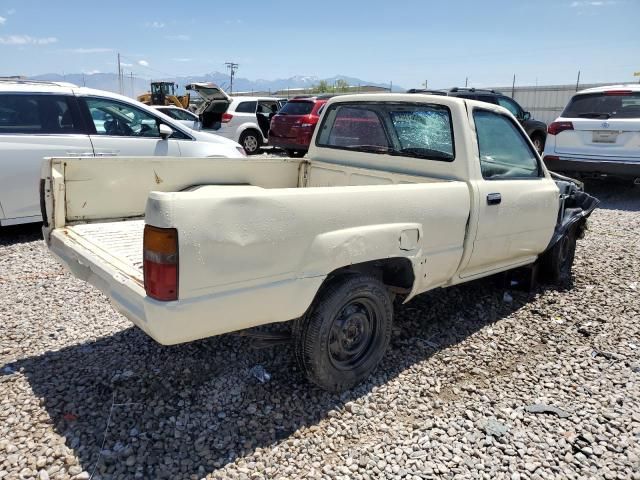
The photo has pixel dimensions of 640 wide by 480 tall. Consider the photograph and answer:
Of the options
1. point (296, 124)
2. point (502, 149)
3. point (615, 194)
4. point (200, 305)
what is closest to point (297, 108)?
point (296, 124)

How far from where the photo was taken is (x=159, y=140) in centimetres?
673

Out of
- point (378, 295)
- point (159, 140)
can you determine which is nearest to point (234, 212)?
point (378, 295)

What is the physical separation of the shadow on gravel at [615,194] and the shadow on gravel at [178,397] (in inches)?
251

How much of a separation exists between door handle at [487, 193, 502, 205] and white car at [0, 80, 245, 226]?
183 inches

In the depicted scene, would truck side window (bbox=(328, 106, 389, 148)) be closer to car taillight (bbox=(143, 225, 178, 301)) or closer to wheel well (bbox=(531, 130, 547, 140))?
car taillight (bbox=(143, 225, 178, 301))

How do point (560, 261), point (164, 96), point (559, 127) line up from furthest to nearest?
point (164, 96) < point (559, 127) < point (560, 261)

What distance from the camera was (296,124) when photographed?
1285 centimetres

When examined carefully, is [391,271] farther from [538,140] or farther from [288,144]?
[538,140]

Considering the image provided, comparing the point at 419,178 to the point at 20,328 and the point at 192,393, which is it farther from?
the point at 20,328

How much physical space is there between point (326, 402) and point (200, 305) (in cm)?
118

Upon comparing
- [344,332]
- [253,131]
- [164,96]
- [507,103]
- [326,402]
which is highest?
[164,96]

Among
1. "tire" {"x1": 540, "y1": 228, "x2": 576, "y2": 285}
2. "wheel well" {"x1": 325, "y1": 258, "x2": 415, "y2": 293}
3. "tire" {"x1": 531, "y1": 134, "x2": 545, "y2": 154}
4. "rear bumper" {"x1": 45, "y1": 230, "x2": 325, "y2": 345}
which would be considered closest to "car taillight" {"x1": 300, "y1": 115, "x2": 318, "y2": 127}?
"tire" {"x1": 531, "y1": 134, "x2": 545, "y2": 154}

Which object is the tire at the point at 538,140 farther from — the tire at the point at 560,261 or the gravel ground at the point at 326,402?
the gravel ground at the point at 326,402

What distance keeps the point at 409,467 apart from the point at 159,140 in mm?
5539
